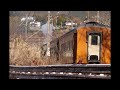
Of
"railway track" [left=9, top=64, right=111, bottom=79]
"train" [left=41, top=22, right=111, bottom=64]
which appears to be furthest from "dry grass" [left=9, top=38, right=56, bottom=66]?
"train" [left=41, top=22, right=111, bottom=64]

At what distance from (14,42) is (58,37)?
99 cm

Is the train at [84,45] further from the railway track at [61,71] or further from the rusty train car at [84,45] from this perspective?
the railway track at [61,71]

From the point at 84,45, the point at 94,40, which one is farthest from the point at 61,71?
the point at 94,40

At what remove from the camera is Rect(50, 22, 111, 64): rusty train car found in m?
6.09

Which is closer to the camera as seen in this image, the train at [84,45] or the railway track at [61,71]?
the railway track at [61,71]

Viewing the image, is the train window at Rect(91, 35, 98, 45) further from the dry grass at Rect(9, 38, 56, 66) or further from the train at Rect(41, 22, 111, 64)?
the dry grass at Rect(9, 38, 56, 66)

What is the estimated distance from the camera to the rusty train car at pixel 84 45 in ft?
20.0

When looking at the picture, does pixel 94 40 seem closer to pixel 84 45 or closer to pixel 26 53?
pixel 84 45

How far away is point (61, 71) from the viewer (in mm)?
6109

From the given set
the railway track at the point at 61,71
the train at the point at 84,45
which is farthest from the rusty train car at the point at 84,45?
the railway track at the point at 61,71
